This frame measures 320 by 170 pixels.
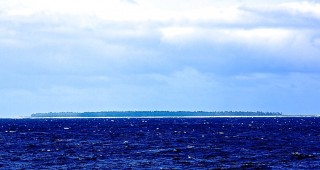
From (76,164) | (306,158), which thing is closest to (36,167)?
(76,164)

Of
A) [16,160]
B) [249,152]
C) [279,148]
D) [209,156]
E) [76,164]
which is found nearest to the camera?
[76,164]

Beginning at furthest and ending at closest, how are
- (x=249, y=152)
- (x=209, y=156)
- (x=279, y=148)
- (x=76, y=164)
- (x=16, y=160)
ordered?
(x=279, y=148), (x=249, y=152), (x=209, y=156), (x=16, y=160), (x=76, y=164)

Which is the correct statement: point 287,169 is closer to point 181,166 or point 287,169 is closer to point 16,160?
point 181,166

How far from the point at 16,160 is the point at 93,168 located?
42.7 feet

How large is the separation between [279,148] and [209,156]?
1689cm

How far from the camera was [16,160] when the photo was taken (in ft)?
221

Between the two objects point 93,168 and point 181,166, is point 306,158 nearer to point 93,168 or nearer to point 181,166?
point 181,166

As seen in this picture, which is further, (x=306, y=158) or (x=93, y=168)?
(x=306, y=158)

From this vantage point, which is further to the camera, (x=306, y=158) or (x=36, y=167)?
(x=306, y=158)

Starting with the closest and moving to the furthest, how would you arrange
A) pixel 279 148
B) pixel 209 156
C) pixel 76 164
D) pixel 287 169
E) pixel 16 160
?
pixel 287 169, pixel 76 164, pixel 16 160, pixel 209 156, pixel 279 148

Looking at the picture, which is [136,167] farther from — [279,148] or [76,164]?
[279,148]

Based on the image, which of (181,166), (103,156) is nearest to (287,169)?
(181,166)

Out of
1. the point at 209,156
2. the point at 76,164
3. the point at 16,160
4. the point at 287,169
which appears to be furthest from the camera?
the point at 209,156

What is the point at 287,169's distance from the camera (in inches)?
2266
